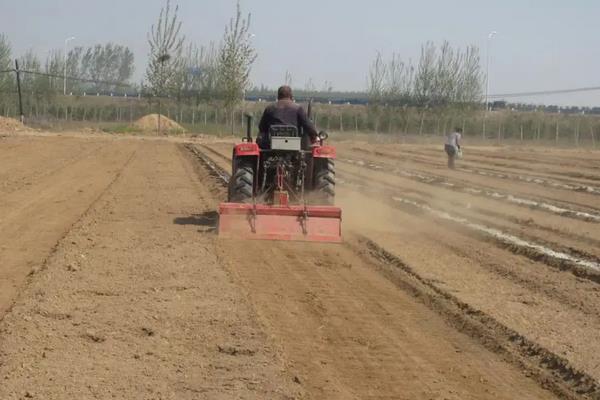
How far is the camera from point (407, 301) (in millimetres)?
7996

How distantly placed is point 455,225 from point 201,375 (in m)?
8.91

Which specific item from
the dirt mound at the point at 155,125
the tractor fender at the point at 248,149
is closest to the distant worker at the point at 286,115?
the tractor fender at the point at 248,149

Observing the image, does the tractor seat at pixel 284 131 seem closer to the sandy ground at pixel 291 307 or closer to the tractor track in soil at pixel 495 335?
the sandy ground at pixel 291 307

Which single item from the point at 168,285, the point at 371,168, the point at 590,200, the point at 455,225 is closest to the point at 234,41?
the point at 371,168

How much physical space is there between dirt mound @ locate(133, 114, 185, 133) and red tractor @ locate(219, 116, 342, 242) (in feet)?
151

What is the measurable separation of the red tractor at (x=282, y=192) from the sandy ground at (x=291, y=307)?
1.23ft

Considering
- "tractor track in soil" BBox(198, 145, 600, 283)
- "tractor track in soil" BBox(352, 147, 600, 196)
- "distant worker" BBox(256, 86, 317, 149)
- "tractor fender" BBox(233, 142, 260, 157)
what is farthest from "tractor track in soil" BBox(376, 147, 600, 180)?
"tractor fender" BBox(233, 142, 260, 157)

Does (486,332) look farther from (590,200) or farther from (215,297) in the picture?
(590,200)

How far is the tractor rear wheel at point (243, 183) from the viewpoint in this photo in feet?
39.8

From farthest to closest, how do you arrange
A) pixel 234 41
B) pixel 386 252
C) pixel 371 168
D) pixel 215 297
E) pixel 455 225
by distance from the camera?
pixel 234 41 → pixel 371 168 → pixel 455 225 → pixel 386 252 → pixel 215 297

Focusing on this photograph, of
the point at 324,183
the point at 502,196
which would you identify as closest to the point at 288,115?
the point at 324,183

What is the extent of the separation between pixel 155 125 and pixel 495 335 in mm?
55978

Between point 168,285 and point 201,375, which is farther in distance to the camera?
point 168,285

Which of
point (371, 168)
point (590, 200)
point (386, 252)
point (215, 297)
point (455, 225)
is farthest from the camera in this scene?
point (371, 168)
